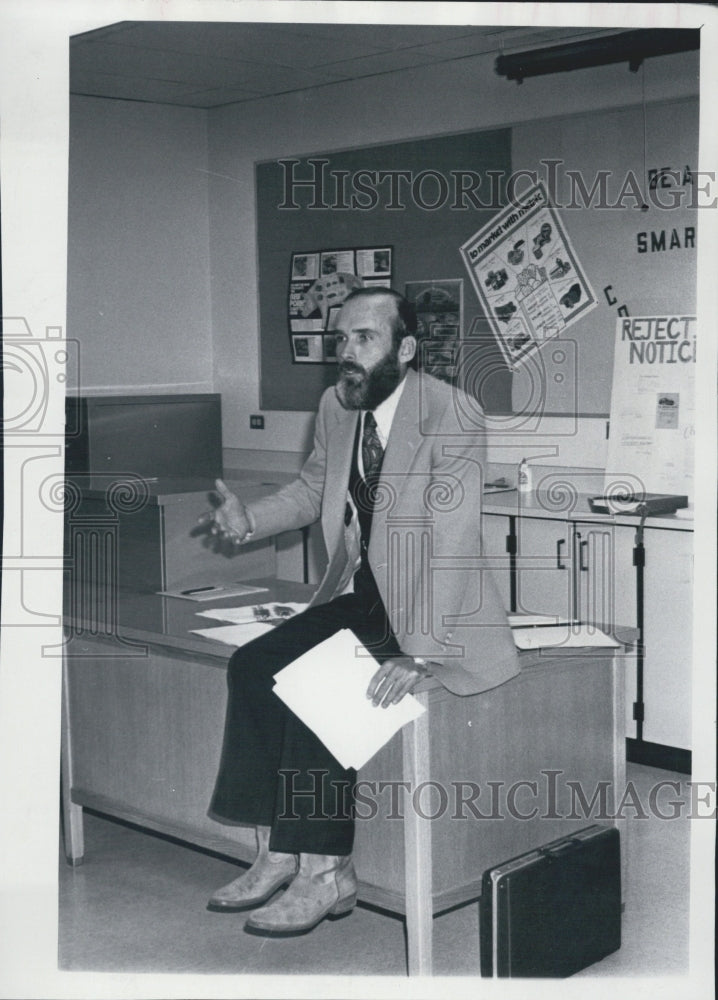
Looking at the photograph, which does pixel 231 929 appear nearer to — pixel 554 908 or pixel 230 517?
pixel 554 908

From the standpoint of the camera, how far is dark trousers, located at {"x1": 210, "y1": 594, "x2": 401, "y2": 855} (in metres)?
2.86

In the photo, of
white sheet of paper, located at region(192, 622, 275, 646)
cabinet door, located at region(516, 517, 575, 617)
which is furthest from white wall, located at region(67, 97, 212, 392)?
white sheet of paper, located at region(192, 622, 275, 646)

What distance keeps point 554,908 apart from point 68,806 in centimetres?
160

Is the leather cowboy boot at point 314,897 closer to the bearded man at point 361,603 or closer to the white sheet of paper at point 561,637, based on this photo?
the bearded man at point 361,603

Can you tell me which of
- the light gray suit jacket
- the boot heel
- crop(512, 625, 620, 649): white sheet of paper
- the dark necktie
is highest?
the dark necktie

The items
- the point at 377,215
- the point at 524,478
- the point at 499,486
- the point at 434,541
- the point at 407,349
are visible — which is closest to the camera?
the point at 434,541

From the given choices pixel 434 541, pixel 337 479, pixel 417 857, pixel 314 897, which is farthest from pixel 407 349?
pixel 314 897

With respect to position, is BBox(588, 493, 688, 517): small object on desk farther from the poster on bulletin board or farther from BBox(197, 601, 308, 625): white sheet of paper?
BBox(197, 601, 308, 625): white sheet of paper

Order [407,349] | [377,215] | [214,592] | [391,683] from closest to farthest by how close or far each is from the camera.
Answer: [391,683]
[407,349]
[214,592]
[377,215]

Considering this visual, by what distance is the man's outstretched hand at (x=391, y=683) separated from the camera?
271cm

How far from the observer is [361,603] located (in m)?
3.12

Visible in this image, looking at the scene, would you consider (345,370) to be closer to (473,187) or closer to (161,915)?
(161,915)

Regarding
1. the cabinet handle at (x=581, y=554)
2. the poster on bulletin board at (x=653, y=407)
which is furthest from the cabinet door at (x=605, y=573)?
the poster on bulletin board at (x=653, y=407)

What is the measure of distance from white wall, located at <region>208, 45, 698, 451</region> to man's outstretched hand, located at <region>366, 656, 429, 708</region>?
2.83 metres
